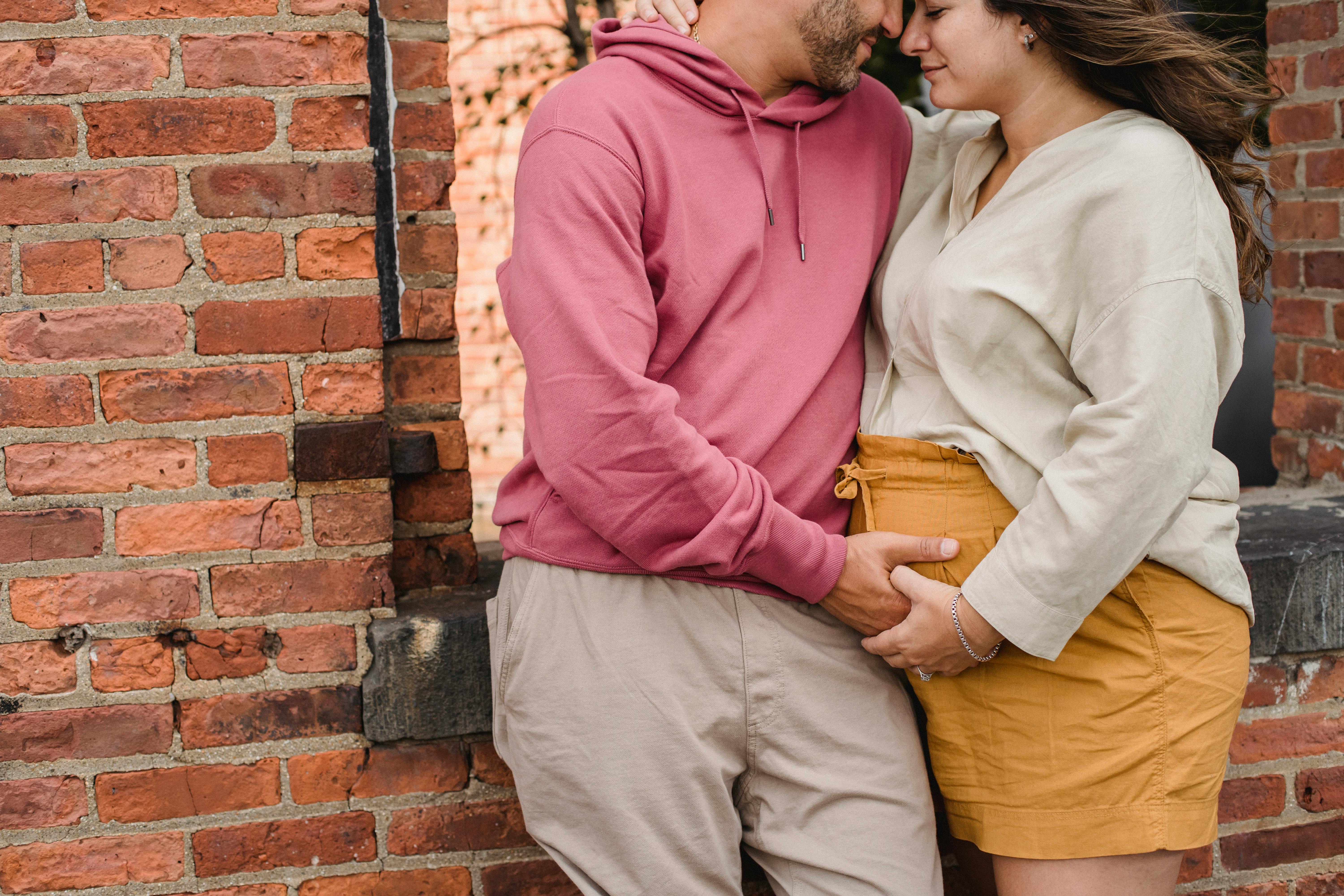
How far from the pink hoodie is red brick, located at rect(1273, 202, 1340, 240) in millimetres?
1258

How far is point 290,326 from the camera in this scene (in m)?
1.69

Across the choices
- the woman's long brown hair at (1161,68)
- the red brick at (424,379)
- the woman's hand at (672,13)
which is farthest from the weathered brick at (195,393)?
the woman's long brown hair at (1161,68)

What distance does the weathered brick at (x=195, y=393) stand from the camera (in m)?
1.66

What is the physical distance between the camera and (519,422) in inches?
187

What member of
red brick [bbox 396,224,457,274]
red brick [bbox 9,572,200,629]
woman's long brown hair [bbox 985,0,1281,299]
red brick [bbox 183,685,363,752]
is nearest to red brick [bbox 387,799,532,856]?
red brick [bbox 183,685,363,752]

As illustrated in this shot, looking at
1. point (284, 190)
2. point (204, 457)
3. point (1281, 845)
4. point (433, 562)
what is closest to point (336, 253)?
point (284, 190)

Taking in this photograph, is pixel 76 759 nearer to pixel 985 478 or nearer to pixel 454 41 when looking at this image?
pixel 985 478

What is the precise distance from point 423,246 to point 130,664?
841mm

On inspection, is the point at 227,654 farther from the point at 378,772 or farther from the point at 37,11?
the point at 37,11

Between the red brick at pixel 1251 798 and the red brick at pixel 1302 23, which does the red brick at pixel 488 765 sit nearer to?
the red brick at pixel 1251 798

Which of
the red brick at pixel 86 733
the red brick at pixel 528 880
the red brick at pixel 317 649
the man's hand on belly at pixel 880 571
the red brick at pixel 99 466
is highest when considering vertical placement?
the red brick at pixel 99 466

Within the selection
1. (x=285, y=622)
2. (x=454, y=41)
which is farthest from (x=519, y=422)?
(x=285, y=622)

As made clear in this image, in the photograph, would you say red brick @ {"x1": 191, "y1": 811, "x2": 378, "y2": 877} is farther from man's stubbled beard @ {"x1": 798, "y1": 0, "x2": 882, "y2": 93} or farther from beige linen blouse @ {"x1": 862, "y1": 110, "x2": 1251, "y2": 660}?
man's stubbled beard @ {"x1": 798, "y1": 0, "x2": 882, "y2": 93}

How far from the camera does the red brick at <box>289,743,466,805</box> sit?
180 cm
